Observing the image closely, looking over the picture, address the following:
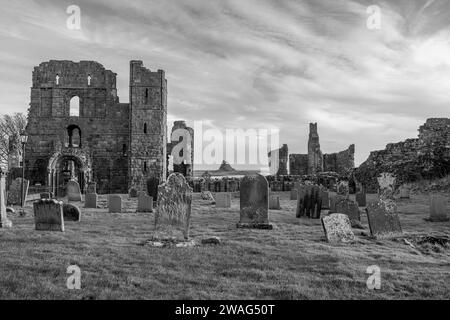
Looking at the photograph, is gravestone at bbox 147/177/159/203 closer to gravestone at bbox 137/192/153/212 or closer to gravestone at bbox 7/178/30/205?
gravestone at bbox 137/192/153/212

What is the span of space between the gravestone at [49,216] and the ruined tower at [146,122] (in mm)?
22774

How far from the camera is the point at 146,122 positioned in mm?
33812

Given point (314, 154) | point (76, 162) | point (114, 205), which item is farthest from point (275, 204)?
point (314, 154)

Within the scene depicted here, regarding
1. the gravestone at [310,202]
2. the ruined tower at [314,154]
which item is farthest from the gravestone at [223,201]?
the ruined tower at [314,154]

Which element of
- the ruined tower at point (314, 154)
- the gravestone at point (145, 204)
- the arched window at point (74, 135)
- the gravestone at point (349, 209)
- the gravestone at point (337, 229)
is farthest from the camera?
the ruined tower at point (314, 154)

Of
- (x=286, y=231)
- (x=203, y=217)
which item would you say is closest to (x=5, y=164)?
(x=203, y=217)

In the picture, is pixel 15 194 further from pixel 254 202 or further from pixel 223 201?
pixel 254 202

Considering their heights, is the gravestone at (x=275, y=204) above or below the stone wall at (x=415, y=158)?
below

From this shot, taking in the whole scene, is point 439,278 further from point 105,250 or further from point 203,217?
point 203,217

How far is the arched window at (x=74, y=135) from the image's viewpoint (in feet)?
113

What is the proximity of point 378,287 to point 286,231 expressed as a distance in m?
5.03

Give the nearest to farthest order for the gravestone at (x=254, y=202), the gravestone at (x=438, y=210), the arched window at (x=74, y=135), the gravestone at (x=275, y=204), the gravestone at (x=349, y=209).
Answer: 1. the gravestone at (x=254, y=202)
2. the gravestone at (x=349, y=209)
3. the gravestone at (x=438, y=210)
4. the gravestone at (x=275, y=204)
5. the arched window at (x=74, y=135)

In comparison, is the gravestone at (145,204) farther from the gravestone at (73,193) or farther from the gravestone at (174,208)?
the gravestone at (174,208)
